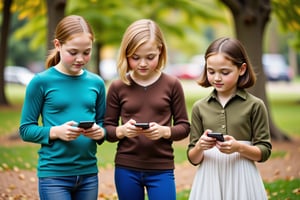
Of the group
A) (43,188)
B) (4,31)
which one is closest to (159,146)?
(43,188)

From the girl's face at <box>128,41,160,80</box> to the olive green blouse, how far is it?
48cm

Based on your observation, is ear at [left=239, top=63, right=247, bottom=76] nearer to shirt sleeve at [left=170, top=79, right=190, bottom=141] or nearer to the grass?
shirt sleeve at [left=170, top=79, right=190, bottom=141]

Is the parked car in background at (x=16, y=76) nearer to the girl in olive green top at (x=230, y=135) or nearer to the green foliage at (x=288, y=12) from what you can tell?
the green foliage at (x=288, y=12)

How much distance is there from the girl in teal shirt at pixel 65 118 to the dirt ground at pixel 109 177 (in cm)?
330

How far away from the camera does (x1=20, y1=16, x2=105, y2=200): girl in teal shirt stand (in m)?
Answer: 4.40

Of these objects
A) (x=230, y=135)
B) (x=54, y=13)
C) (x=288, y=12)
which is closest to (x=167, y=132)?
(x=230, y=135)

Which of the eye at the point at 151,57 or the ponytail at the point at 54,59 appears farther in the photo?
the ponytail at the point at 54,59

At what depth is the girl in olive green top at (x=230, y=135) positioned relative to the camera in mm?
4359

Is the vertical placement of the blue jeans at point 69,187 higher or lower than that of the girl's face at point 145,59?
lower

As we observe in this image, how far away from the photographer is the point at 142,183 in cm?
464

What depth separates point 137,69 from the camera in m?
4.57

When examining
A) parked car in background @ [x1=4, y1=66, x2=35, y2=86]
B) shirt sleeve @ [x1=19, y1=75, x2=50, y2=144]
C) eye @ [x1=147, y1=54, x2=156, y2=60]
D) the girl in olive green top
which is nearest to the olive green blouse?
the girl in olive green top

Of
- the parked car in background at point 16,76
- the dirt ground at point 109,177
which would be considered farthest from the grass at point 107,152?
the parked car in background at point 16,76

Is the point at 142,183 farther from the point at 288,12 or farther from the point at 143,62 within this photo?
the point at 288,12
